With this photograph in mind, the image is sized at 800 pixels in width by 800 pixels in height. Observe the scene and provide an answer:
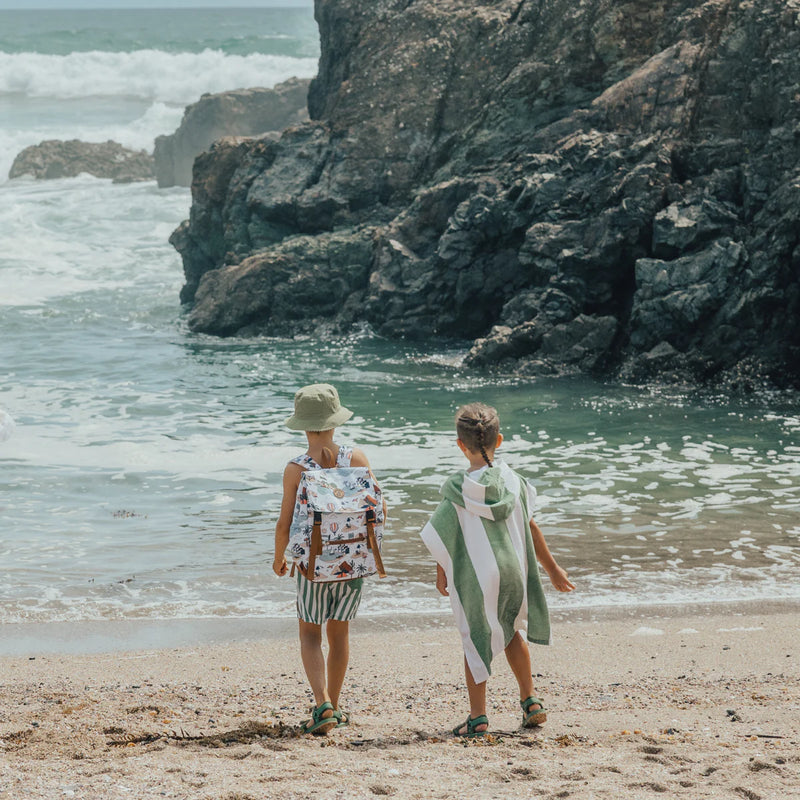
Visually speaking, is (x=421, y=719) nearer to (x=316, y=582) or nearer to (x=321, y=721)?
(x=321, y=721)

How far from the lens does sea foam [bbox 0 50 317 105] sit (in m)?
75.5

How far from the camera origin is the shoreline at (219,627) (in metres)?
6.80

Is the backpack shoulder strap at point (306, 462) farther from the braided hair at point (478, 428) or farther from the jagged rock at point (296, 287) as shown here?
the jagged rock at point (296, 287)

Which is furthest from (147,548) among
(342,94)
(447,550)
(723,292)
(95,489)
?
(342,94)

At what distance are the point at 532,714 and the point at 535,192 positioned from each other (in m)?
14.2

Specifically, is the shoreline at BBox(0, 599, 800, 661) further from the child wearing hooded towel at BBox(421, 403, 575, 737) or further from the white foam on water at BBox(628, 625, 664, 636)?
the child wearing hooded towel at BBox(421, 403, 575, 737)

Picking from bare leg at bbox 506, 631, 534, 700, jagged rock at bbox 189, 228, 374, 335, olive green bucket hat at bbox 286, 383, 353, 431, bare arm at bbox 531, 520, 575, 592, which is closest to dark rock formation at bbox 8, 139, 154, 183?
jagged rock at bbox 189, 228, 374, 335

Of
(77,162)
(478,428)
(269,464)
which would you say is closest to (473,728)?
(478,428)

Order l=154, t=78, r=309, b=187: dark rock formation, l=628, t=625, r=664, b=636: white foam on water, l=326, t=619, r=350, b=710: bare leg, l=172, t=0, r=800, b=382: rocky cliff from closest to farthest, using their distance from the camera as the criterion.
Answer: l=326, t=619, r=350, b=710: bare leg
l=628, t=625, r=664, b=636: white foam on water
l=172, t=0, r=800, b=382: rocky cliff
l=154, t=78, r=309, b=187: dark rock formation

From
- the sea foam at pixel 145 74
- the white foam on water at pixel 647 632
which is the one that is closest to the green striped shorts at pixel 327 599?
the white foam on water at pixel 647 632

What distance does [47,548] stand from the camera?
901 cm

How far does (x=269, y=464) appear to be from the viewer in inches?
468

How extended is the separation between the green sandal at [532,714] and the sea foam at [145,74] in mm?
73957

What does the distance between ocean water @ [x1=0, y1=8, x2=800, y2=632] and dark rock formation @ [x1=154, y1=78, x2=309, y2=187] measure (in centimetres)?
1691
